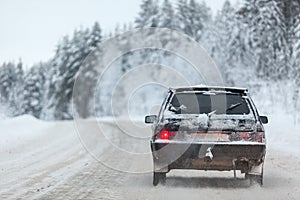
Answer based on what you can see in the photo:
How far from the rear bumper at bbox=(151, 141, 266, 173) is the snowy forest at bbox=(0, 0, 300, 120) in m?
19.7

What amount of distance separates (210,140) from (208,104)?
820 mm

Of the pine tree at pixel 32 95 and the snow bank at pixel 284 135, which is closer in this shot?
the snow bank at pixel 284 135

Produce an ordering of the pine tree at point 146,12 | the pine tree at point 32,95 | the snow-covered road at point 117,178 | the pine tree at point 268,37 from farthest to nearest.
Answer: the pine tree at point 32,95, the pine tree at point 146,12, the pine tree at point 268,37, the snow-covered road at point 117,178

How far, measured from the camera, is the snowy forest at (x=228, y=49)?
40594 millimetres

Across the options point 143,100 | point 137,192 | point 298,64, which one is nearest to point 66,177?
point 137,192

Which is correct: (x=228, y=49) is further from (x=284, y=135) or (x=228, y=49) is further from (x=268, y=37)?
(x=284, y=135)

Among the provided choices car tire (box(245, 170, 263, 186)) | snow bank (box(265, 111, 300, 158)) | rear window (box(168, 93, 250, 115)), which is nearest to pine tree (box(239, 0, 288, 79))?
snow bank (box(265, 111, 300, 158))

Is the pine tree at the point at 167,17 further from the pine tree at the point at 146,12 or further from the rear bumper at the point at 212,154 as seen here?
the rear bumper at the point at 212,154

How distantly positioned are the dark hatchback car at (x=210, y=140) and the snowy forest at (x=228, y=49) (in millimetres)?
19573

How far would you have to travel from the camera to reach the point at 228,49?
55.7 meters

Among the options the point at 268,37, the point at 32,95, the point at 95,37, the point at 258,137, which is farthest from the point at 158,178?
the point at 32,95

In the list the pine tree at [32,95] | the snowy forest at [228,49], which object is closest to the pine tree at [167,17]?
the snowy forest at [228,49]

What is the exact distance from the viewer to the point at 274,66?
47219 mm

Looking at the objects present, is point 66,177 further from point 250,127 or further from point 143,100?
point 143,100
